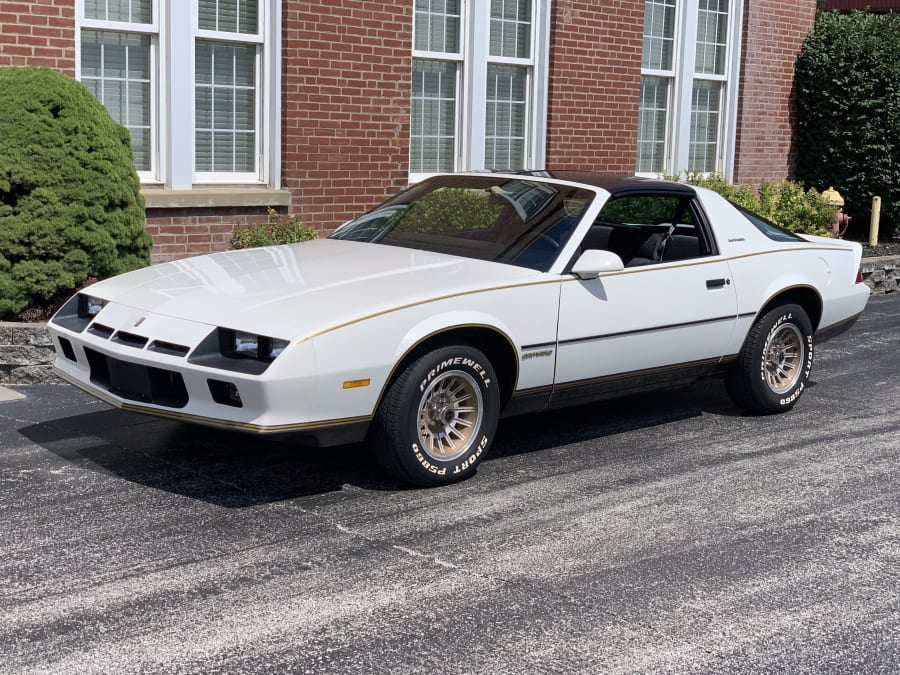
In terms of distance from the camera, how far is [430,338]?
5.97 metres

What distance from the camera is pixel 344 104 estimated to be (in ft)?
39.3

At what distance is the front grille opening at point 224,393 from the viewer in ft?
18.1

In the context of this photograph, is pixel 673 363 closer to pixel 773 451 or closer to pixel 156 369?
pixel 773 451

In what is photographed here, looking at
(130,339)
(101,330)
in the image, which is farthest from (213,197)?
(130,339)

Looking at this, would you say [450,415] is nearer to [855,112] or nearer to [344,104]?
[344,104]

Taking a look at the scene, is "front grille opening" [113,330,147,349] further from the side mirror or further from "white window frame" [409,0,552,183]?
"white window frame" [409,0,552,183]

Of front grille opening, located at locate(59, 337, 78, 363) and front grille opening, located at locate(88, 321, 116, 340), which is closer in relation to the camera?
front grille opening, located at locate(88, 321, 116, 340)

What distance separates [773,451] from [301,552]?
310 centimetres

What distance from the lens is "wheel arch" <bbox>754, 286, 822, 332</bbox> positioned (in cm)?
779

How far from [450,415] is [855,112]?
12.0m

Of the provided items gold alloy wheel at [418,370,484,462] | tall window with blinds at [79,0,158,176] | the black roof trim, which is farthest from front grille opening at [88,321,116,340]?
tall window with blinds at [79,0,158,176]

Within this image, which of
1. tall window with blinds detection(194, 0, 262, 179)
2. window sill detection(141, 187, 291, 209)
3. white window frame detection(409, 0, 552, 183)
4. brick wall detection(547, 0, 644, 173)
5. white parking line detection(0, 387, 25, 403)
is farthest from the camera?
brick wall detection(547, 0, 644, 173)

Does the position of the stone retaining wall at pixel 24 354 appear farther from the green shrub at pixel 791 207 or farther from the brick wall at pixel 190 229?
the green shrub at pixel 791 207

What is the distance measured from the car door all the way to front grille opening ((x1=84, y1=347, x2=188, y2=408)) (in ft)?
6.51
